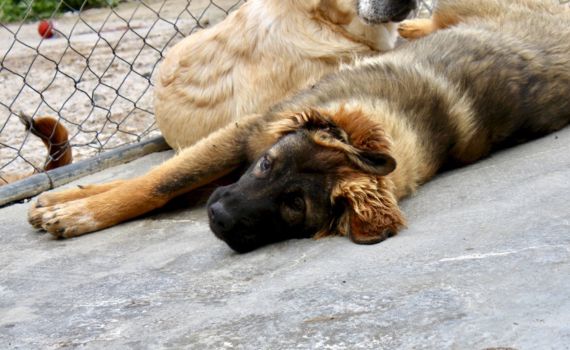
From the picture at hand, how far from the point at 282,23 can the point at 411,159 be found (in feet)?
5.00

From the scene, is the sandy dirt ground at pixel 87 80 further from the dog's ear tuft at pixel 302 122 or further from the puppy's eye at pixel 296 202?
the puppy's eye at pixel 296 202

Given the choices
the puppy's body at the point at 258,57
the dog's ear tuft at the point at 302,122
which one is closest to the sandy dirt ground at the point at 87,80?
the puppy's body at the point at 258,57

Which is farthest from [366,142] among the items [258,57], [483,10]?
[483,10]

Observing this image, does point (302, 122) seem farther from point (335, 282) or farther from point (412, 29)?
point (412, 29)

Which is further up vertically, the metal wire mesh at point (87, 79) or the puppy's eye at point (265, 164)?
the puppy's eye at point (265, 164)

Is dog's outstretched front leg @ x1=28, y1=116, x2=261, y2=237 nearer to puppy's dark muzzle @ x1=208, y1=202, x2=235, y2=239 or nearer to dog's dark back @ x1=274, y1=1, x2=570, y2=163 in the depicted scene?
dog's dark back @ x1=274, y1=1, x2=570, y2=163

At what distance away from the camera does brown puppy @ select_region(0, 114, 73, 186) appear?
5672mm

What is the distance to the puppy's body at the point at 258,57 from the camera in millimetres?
5254

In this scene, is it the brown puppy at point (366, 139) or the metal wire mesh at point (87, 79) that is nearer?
the brown puppy at point (366, 139)

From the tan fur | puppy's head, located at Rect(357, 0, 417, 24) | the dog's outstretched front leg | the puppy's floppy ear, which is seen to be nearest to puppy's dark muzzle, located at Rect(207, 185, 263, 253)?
the puppy's floppy ear

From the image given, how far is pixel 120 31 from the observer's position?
11.6m

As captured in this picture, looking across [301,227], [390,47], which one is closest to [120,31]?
[390,47]

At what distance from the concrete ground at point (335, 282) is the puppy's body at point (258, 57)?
1155 mm

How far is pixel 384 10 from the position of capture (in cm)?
526
